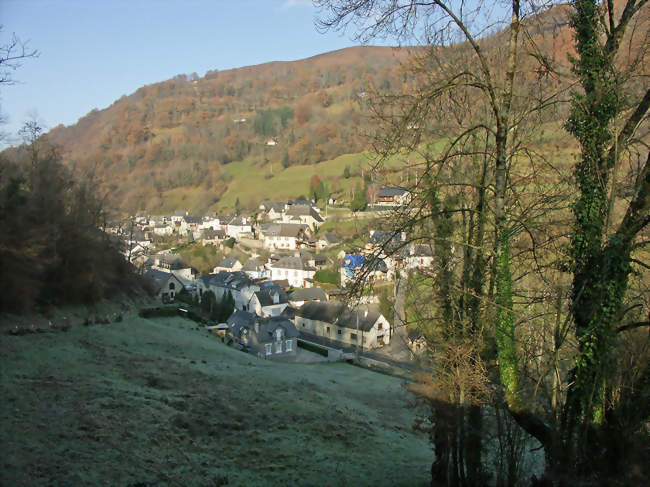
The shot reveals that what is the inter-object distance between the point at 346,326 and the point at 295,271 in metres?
18.8

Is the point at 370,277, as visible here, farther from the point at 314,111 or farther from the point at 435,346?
the point at 314,111

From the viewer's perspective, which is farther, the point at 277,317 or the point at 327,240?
the point at 327,240

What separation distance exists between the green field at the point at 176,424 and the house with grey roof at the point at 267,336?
42.2 feet

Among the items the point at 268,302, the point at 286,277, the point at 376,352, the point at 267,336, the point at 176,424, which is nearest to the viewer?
the point at 176,424

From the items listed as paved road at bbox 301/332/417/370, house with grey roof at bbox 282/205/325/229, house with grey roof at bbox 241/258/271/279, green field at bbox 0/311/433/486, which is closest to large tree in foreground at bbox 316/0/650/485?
green field at bbox 0/311/433/486

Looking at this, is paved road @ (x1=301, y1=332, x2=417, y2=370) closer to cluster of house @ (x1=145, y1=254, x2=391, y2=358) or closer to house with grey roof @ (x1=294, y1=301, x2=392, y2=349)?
cluster of house @ (x1=145, y1=254, x2=391, y2=358)

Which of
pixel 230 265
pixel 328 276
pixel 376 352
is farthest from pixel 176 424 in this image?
pixel 230 265

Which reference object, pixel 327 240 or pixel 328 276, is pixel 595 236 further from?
pixel 327 240

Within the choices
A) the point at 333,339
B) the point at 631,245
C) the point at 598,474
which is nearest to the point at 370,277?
the point at 631,245

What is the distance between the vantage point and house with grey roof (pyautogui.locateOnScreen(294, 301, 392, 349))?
3234 centimetres

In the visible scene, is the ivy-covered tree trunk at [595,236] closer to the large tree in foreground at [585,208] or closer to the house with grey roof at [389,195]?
the large tree in foreground at [585,208]

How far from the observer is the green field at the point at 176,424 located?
23.0 ft

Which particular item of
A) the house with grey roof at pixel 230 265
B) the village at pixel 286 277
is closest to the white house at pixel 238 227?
the village at pixel 286 277

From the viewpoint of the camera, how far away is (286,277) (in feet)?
168
